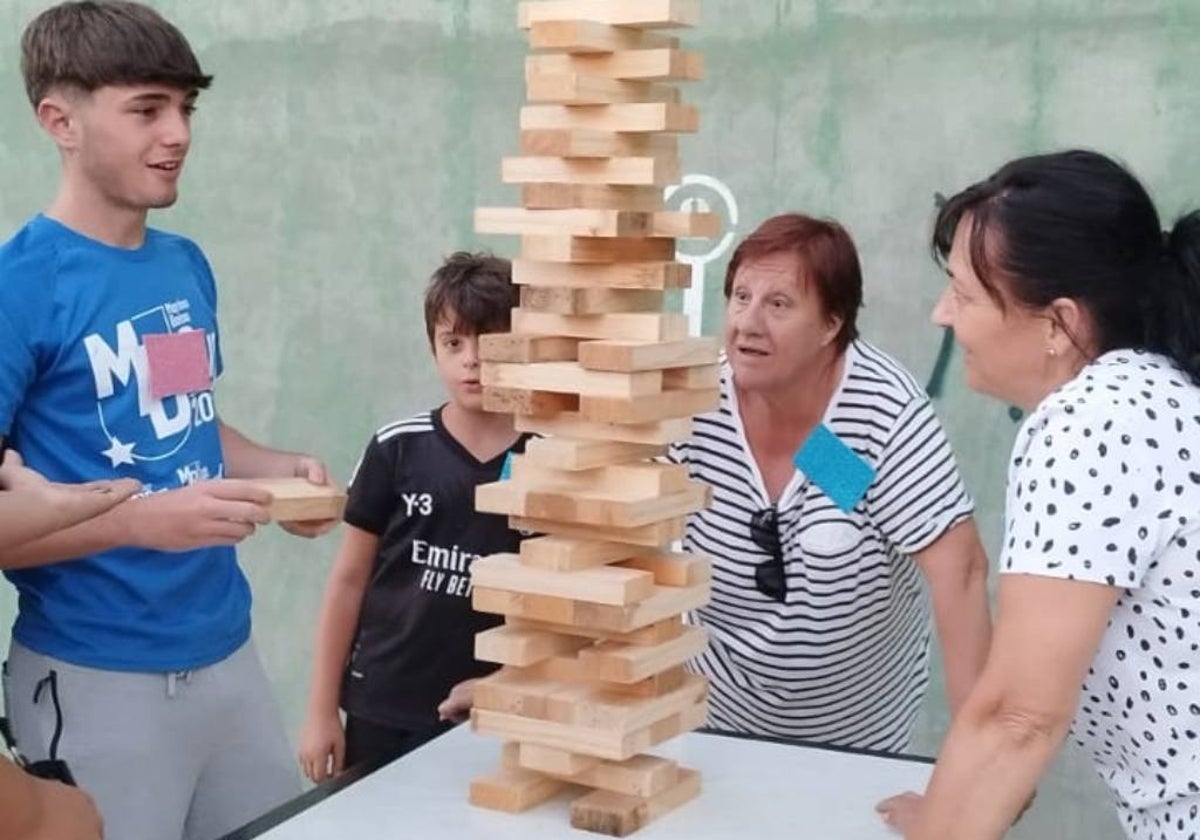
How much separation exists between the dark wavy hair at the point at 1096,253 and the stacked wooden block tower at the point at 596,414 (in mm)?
377

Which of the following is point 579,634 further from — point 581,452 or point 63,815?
point 63,815

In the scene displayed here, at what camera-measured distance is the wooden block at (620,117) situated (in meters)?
1.79

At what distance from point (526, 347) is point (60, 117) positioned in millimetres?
778

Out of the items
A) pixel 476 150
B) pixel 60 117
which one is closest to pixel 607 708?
pixel 60 117

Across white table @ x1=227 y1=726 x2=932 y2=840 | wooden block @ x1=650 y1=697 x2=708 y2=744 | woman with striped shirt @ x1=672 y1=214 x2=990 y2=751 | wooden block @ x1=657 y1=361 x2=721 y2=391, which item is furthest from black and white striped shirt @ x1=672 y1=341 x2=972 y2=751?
wooden block @ x1=657 y1=361 x2=721 y2=391

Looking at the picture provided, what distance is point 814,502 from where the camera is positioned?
91.1 inches

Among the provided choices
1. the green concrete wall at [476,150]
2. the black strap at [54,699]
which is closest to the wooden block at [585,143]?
the black strap at [54,699]

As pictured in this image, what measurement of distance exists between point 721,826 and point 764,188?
188cm

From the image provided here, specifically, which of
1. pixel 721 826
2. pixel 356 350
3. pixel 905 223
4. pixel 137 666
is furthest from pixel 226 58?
pixel 721 826

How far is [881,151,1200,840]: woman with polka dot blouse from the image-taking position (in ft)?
4.86

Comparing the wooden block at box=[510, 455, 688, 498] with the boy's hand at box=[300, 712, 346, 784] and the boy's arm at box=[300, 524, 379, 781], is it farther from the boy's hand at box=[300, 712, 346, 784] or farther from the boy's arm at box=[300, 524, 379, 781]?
the boy's hand at box=[300, 712, 346, 784]

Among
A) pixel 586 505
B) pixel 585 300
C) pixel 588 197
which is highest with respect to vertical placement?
pixel 588 197

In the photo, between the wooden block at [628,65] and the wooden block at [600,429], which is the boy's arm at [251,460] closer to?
the wooden block at [600,429]

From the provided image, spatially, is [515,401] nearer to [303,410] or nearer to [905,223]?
[905,223]
